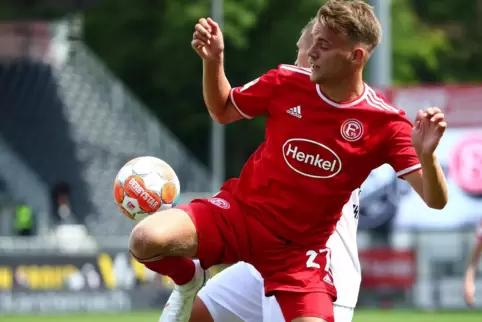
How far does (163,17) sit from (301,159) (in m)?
31.0

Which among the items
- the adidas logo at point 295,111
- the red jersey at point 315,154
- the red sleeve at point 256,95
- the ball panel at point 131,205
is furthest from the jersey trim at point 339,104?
the ball panel at point 131,205

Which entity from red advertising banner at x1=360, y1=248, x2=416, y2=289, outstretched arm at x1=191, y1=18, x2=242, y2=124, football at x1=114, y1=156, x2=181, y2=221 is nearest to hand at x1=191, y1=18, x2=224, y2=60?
outstretched arm at x1=191, y1=18, x2=242, y2=124

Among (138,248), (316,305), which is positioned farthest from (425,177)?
(138,248)

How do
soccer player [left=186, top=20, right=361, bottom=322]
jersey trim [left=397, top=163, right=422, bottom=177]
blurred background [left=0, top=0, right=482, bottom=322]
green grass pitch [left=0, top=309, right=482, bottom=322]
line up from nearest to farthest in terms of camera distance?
jersey trim [left=397, top=163, right=422, bottom=177]
soccer player [left=186, top=20, right=361, bottom=322]
green grass pitch [left=0, top=309, right=482, bottom=322]
blurred background [left=0, top=0, right=482, bottom=322]

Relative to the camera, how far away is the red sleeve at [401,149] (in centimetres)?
629

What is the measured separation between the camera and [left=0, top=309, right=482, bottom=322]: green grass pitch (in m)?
15.6

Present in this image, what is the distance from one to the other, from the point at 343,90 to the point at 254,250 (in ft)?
3.19

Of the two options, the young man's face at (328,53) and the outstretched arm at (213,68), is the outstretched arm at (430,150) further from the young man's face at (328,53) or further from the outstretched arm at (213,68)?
the outstretched arm at (213,68)

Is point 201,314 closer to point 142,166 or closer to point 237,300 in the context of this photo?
point 237,300

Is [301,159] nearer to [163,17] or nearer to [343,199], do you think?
[343,199]

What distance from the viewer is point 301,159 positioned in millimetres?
6355

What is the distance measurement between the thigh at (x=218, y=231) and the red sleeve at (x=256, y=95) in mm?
518

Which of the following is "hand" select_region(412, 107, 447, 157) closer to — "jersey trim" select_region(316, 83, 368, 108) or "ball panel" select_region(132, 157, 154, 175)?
"jersey trim" select_region(316, 83, 368, 108)

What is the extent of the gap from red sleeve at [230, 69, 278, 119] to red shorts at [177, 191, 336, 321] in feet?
1.66
